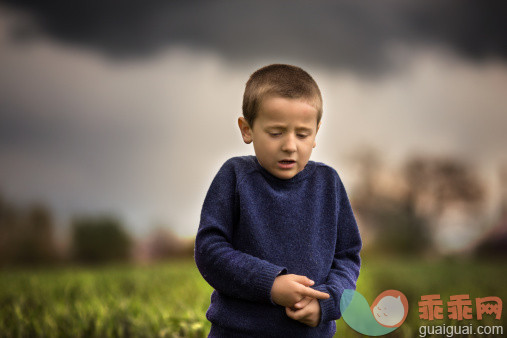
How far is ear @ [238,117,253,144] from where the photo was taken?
215 cm

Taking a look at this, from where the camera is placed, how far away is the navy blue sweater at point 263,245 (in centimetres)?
199

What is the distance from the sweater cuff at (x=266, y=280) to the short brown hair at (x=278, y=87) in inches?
25.3

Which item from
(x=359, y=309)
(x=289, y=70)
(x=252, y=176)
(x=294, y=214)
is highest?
(x=289, y=70)

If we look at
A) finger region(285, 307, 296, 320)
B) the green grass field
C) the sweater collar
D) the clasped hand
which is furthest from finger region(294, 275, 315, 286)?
the green grass field

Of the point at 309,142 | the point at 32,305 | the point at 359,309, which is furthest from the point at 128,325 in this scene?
the point at 309,142

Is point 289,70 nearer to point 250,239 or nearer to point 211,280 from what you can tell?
point 250,239

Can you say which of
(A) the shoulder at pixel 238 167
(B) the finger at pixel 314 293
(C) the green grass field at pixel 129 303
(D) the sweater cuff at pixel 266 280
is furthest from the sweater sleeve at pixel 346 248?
(C) the green grass field at pixel 129 303

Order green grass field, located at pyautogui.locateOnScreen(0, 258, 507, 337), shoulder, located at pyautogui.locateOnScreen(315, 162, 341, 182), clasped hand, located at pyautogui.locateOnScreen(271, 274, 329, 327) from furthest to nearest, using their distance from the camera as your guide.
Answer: green grass field, located at pyautogui.locateOnScreen(0, 258, 507, 337) < shoulder, located at pyautogui.locateOnScreen(315, 162, 341, 182) < clasped hand, located at pyautogui.locateOnScreen(271, 274, 329, 327)

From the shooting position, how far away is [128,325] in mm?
3479

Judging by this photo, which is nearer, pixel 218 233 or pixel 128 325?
pixel 218 233

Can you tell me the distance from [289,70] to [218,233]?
798mm

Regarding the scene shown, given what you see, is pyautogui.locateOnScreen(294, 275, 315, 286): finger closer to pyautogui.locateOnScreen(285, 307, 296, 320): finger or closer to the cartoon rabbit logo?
pyautogui.locateOnScreen(285, 307, 296, 320): finger

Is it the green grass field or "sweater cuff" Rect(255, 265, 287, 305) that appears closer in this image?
"sweater cuff" Rect(255, 265, 287, 305)

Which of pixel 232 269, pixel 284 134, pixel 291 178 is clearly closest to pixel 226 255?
pixel 232 269
